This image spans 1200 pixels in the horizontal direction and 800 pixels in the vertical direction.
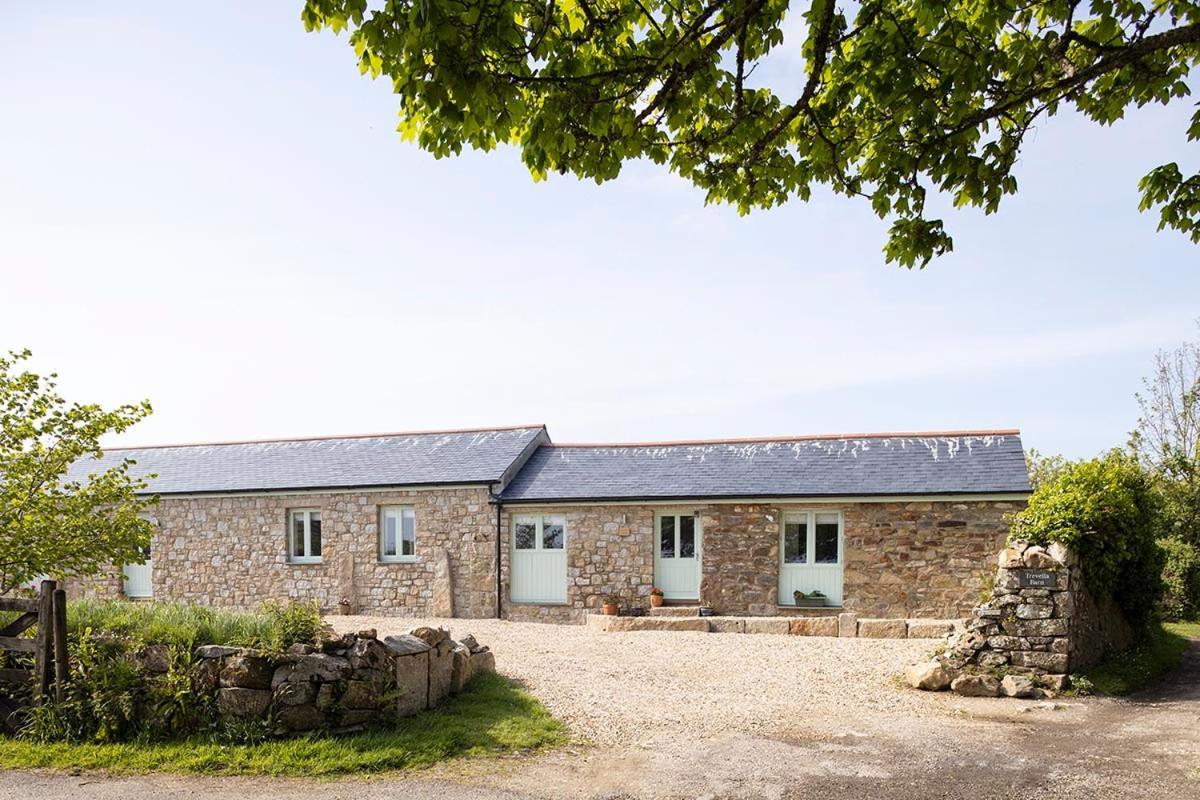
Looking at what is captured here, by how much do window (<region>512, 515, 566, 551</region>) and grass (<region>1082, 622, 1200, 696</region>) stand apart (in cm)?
1022

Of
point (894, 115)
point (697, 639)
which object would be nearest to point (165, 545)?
point (697, 639)

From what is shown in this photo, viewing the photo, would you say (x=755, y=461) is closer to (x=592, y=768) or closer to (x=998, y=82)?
(x=592, y=768)

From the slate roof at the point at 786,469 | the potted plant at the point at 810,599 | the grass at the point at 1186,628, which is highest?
the slate roof at the point at 786,469

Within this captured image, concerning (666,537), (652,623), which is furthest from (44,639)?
(666,537)

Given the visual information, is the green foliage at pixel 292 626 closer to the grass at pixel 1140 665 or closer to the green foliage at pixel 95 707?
the green foliage at pixel 95 707

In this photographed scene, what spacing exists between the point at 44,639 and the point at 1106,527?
42.9 ft

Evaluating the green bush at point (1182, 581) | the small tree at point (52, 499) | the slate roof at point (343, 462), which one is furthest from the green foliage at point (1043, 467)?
the small tree at point (52, 499)

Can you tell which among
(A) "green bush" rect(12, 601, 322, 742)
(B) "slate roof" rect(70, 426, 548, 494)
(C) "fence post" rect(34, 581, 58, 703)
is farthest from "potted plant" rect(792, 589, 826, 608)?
(C) "fence post" rect(34, 581, 58, 703)

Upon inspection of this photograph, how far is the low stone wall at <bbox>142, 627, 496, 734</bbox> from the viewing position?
800 centimetres

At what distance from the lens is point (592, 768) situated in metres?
7.50

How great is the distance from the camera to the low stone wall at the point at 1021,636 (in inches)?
427

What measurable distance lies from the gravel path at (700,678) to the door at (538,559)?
212 cm

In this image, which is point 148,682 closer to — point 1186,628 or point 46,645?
point 46,645

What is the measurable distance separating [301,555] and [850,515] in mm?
12313
